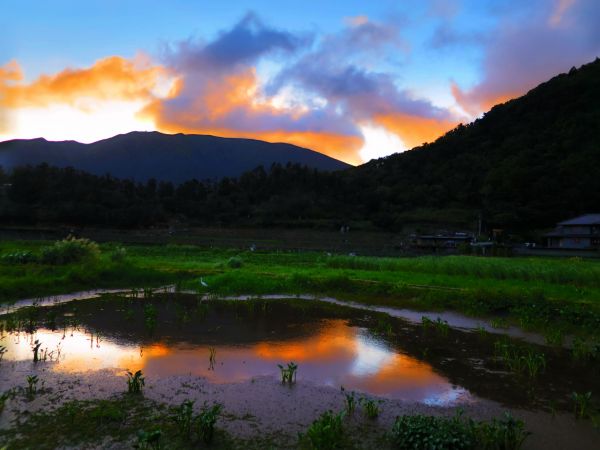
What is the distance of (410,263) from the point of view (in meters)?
25.5

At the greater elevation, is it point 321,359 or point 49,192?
point 49,192

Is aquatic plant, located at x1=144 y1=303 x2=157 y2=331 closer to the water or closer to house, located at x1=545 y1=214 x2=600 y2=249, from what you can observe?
the water

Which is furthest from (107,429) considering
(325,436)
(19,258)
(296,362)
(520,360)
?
(19,258)

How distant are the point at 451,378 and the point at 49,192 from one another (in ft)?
232

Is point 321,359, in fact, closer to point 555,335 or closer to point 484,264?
point 555,335

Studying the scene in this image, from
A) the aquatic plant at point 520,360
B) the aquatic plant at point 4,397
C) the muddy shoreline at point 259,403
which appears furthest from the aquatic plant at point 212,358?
the aquatic plant at point 520,360

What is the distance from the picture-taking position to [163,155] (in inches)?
5881

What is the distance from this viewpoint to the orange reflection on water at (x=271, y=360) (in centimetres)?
863

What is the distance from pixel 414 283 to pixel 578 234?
33541mm

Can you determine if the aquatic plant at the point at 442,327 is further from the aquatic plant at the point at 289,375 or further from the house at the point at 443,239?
the house at the point at 443,239

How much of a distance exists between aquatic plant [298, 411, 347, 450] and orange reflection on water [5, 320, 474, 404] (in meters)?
2.31

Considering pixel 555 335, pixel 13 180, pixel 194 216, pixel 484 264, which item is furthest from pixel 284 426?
pixel 13 180

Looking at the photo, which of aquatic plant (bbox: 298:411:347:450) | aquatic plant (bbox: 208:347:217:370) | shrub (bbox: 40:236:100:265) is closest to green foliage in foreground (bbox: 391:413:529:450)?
aquatic plant (bbox: 298:411:347:450)

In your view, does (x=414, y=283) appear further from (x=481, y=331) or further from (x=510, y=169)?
(x=510, y=169)
